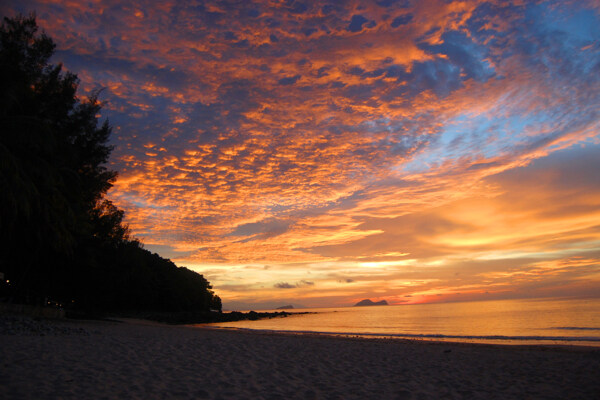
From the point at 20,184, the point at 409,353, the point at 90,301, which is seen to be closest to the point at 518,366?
the point at 409,353

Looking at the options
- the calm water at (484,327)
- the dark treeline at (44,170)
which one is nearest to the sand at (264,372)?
the dark treeline at (44,170)

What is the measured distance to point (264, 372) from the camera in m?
9.98

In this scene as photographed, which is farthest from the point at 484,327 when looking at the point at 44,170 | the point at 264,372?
the point at 44,170

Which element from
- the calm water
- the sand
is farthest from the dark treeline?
the calm water

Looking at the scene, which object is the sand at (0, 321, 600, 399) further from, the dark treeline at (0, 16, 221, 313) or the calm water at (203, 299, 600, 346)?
the calm water at (203, 299, 600, 346)

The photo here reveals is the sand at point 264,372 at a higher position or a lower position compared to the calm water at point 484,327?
higher

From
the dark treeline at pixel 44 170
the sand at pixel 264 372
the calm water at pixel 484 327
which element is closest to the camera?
the sand at pixel 264 372

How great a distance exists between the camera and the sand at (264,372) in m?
7.43

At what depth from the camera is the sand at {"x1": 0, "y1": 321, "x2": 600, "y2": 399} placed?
7.43 metres

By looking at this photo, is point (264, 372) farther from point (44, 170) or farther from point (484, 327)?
point (484, 327)

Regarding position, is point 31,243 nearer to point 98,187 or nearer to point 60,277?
point 98,187

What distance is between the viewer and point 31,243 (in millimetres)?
20969

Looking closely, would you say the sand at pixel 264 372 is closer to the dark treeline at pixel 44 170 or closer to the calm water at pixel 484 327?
the dark treeline at pixel 44 170

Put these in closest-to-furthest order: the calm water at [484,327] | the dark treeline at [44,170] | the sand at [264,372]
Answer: the sand at [264,372], the dark treeline at [44,170], the calm water at [484,327]
